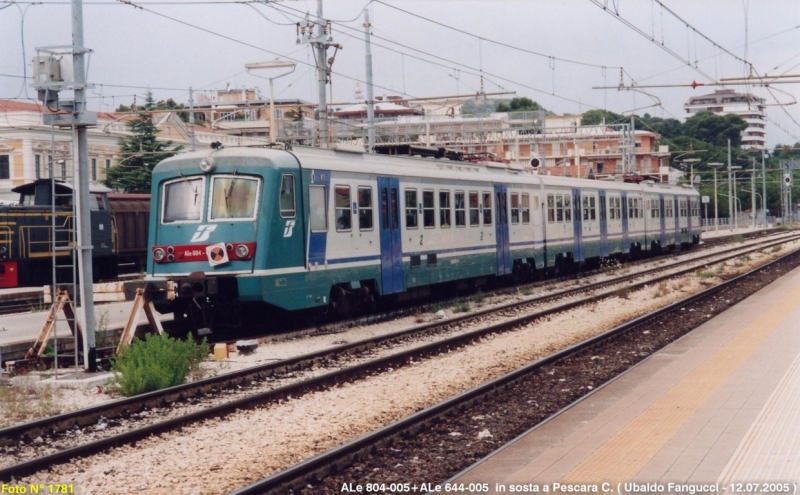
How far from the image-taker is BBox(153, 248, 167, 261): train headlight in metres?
16.0

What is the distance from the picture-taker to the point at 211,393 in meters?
11.5

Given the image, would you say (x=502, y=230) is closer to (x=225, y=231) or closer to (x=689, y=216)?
(x=225, y=231)

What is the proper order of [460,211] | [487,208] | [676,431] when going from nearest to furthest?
[676,431] < [460,211] < [487,208]

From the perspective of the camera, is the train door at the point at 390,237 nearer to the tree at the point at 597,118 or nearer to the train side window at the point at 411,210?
the train side window at the point at 411,210

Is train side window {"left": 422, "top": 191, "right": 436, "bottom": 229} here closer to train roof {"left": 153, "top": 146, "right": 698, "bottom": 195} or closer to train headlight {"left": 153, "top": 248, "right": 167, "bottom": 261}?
train roof {"left": 153, "top": 146, "right": 698, "bottom": 195}

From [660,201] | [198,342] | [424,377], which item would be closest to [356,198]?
[198,342]

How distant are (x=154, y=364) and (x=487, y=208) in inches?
526

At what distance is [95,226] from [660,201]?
24.0 metres

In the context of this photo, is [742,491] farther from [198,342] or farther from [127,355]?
[198,342]

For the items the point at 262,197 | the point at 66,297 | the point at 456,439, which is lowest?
the point at 456,439

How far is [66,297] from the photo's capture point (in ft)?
43.4

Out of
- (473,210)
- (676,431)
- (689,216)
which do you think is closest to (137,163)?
(689,216)

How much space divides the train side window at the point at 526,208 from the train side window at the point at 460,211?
4062mm

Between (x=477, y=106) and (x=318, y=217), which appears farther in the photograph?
(x=477, y=106)
